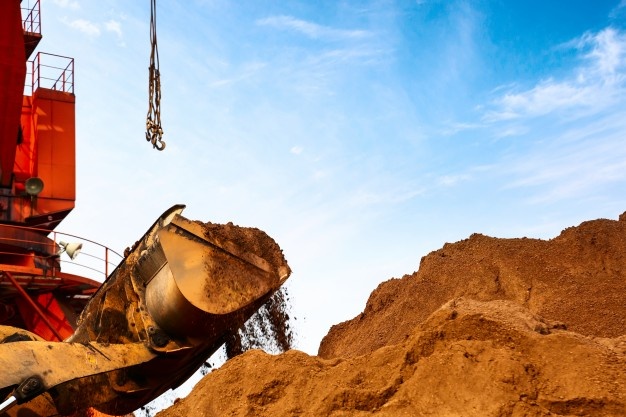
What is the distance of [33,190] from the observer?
1382 centimetres

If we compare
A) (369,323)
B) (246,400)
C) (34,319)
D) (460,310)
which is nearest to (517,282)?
(369,323)

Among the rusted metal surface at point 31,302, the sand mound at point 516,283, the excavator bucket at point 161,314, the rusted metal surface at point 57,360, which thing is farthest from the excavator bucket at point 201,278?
the rusted metal surface at point 31,302

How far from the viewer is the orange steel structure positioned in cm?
1219

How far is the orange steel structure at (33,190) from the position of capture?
12188 millimetres

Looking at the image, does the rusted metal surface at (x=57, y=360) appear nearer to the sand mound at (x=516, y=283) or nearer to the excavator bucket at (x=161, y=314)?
the excavator bucket at (x=161, y=314)

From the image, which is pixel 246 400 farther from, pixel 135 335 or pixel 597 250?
pixel 597 250

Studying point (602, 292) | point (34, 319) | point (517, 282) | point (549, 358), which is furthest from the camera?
point (34, 319)

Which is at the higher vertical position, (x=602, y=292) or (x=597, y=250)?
(x=597, y=250)

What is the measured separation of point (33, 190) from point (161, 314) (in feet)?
26.0

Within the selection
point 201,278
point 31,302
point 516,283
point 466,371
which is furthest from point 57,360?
point 31,302

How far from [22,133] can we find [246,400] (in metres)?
11.2

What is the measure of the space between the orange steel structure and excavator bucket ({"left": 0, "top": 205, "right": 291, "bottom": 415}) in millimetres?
4898

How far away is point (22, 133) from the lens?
15008 millimetres

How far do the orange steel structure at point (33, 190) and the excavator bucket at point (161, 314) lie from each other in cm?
490
